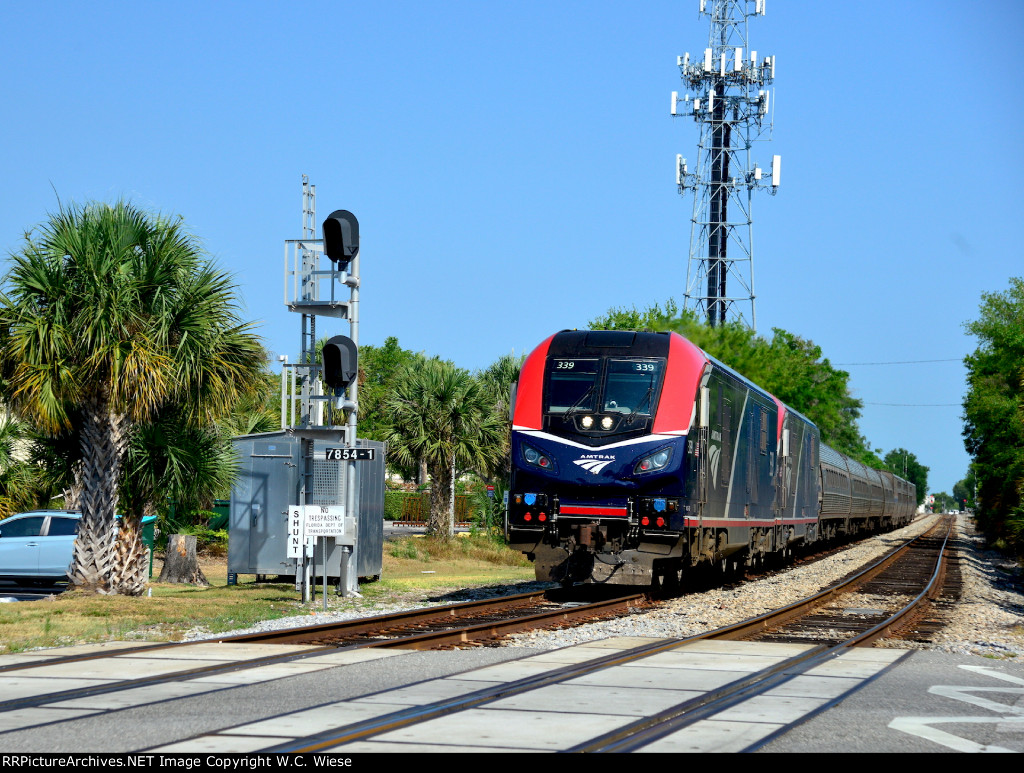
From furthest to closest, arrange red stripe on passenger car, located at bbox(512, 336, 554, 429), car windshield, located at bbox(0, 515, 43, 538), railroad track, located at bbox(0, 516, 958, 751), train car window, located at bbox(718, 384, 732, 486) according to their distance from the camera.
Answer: car windshield, located at bbox(0, 515, 43, 538) → train car window, located at bbox(718, 384, 732, 486) → red stripe on passenger car, located at bbox(512, 336, 554, 429) → railroad track, located at bbox(0, 516, 958, 751)

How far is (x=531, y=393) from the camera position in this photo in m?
17.6

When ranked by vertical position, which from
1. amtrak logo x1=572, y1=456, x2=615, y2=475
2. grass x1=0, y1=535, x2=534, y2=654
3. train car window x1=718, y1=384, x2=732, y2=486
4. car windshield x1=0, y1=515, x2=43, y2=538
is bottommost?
grass x1=0, y1=535, x2=534, y2=654

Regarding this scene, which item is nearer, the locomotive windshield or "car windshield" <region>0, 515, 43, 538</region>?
the locomotive windshield

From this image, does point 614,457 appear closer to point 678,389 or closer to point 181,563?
point 678,389

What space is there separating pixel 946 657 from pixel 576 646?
3821mm

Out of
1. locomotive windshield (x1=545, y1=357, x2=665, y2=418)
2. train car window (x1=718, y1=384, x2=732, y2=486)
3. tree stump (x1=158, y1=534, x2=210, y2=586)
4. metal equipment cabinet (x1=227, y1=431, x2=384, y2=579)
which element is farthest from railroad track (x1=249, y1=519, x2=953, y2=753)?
tree stump (x1=158, y1=534, x2=210, y2=586)

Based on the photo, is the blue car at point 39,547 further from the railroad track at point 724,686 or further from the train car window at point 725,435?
the railroad track at point 724,686

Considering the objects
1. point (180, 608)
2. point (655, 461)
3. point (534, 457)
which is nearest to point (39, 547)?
point (180, 608)

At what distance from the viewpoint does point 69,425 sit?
17.5 metres

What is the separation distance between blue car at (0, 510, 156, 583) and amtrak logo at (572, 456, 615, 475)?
955 cm

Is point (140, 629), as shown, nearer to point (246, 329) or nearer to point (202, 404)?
point (202, 404)

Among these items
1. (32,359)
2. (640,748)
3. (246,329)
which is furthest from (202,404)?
(640,748)

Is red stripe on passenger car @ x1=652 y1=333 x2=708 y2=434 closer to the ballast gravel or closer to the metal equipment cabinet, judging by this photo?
the ballast gravel

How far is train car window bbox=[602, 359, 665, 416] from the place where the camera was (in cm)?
1717
